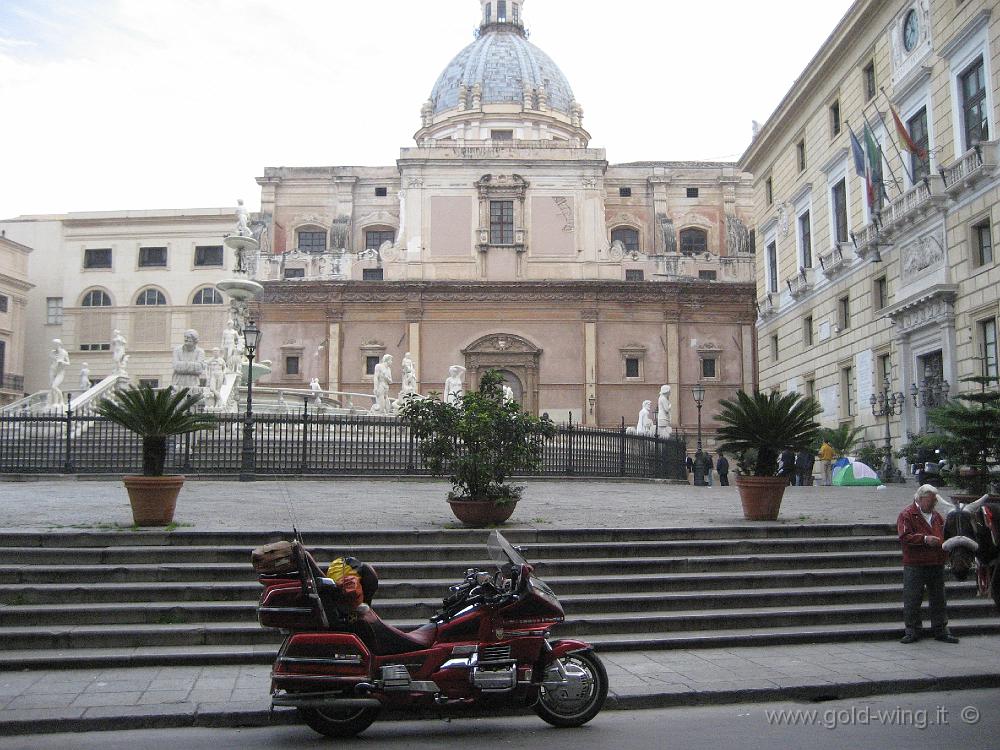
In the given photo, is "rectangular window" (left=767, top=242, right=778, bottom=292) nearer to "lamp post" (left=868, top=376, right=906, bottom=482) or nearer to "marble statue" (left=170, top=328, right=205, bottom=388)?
"lamp post" (left=868, top=376, right=906, bottom=482)

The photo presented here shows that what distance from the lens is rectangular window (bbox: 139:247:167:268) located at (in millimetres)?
52625

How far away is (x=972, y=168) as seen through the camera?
68.1ft

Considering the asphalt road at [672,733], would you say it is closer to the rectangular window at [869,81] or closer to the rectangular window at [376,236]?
the rectangular window at [869,81]

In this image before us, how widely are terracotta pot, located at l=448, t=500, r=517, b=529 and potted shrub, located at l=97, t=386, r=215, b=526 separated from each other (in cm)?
317

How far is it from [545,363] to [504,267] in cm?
511

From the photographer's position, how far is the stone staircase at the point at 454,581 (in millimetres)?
8086

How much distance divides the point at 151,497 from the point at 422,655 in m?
5.36

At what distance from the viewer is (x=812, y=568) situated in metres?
10.2

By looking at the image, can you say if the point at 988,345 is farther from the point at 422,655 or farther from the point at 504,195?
the point at 504,195

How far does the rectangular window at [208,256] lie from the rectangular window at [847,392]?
35118 millimetres

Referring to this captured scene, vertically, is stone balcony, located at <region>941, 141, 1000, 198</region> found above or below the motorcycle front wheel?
above

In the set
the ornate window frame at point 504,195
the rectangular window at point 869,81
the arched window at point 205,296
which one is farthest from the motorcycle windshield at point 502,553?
the arched window at point 205,296

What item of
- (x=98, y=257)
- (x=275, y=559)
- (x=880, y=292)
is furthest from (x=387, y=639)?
(x=98, y=257)

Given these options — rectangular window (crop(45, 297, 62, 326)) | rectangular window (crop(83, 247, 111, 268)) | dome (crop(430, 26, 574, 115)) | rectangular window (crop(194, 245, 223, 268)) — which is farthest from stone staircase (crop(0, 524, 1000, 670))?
dome (crop(430, 26, 574, 115))
